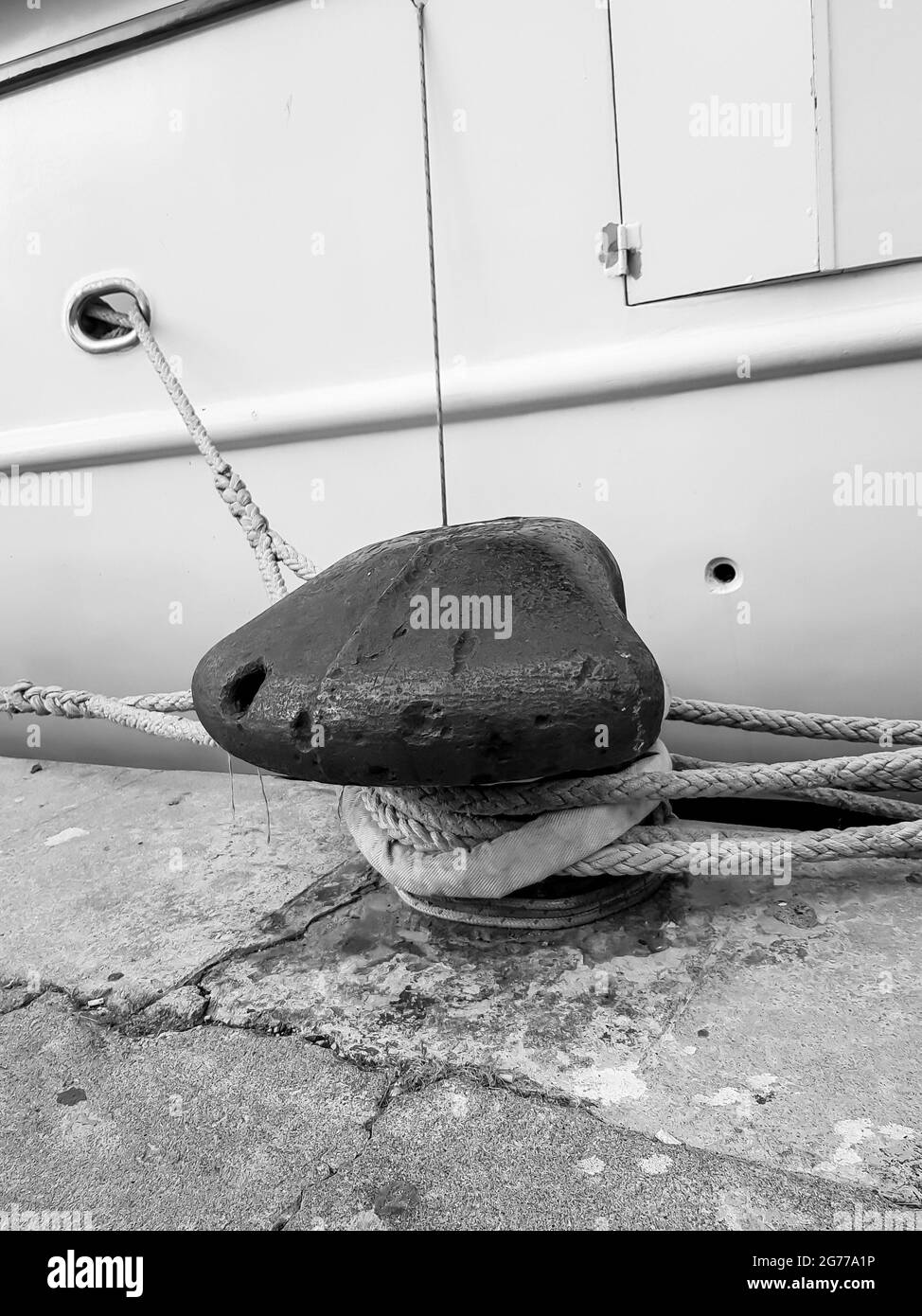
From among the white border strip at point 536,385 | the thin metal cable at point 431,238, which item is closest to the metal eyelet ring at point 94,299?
the white border strip at point 536,385

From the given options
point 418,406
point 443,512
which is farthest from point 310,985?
point 418,406

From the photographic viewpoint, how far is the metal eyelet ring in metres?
1.88

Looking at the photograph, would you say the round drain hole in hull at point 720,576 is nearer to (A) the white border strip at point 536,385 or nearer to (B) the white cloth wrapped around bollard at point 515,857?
(A) the white border strip at point 536,385

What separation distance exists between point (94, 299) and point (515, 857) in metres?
1.60

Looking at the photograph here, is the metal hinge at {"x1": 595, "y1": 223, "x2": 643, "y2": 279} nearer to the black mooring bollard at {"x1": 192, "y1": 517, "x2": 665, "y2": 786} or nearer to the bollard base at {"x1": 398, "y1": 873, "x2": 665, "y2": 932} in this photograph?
the black mooring bollard at {"x1": 192, "y1": 517, "x2": 665, "y2": 786}

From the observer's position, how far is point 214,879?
4.79 feet

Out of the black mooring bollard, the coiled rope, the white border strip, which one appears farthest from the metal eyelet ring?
the black mooring bollard

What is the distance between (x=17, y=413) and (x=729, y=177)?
1.66 metres

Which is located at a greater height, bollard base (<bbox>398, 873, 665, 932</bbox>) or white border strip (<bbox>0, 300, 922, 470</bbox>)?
white border strip (<bbox>0, 300, 922, 470</bbox>)

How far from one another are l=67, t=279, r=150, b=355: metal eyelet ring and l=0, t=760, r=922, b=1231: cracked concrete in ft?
3.87

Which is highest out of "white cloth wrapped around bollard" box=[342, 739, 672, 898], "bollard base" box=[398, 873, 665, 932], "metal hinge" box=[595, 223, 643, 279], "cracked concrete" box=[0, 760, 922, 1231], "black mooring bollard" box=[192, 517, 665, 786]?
"metal hinge" box=[595, 223, 643, 279]

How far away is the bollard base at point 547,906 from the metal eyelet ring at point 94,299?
1.42 metres

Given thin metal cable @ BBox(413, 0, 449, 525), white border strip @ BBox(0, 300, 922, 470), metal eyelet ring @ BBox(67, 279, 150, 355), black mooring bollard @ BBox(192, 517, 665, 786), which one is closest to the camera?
black mooring bollard @ BBox(192, 517, 665, 786)

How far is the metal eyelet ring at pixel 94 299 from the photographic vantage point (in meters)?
1.88
